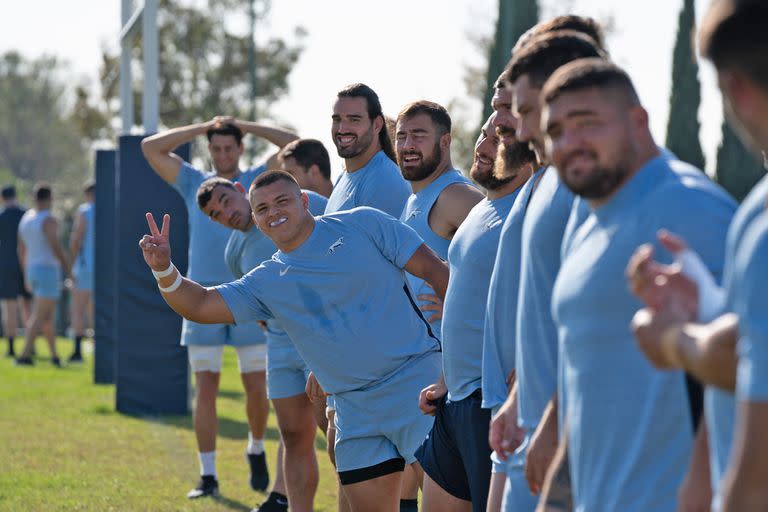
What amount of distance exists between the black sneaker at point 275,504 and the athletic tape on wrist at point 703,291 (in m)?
6.00

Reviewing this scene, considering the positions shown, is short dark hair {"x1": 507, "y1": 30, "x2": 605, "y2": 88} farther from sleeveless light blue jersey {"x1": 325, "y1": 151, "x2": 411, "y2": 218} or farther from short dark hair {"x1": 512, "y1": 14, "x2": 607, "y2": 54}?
sleeveless light blue jersey {"x1": 325, "y1": 151, "x2": 411, "y2": 218}

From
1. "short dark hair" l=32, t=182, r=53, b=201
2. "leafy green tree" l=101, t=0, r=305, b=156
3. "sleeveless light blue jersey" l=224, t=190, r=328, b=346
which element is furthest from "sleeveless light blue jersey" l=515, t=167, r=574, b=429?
"leafy green tree" l=101, t=0, r=305, b=156

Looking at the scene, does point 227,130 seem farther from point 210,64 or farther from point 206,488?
point 210,64

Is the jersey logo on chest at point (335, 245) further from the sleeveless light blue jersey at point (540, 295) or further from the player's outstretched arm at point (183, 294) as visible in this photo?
the sleeveless light blue jersey at point (540, 295)

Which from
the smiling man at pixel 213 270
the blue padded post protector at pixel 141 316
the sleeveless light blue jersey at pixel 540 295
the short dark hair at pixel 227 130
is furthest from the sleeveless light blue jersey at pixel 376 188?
the blue padded post protector at pixel 141 316

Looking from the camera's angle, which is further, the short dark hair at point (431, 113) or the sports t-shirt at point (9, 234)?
the sports t-shirt at point (9, 234)

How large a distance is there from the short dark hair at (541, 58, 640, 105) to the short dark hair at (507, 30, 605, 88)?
54 cm

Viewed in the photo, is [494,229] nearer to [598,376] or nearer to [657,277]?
→ [598,376]

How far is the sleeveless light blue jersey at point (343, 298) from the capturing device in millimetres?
5902

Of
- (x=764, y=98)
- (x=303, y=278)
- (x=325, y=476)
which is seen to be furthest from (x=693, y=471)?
(x=325, y=476)

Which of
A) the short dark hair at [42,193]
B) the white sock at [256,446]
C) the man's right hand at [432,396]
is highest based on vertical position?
the short dark hair at [42,193]

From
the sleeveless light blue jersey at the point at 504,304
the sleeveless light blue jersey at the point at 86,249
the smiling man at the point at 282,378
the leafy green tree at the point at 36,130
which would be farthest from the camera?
the leafy green tree at the point at 36,130

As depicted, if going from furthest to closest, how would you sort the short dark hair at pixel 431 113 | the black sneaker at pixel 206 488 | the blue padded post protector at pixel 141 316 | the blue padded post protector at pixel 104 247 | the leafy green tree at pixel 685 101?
the leafy green tree at pixel 685 101 < the blue padded post protector at pixel 104 247 < the blue padded post protector at pixel 141 316 < the black sneaker at pixel 206 488 < the short dark hair at pixel 431 113

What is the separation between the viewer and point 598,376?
3123mm
